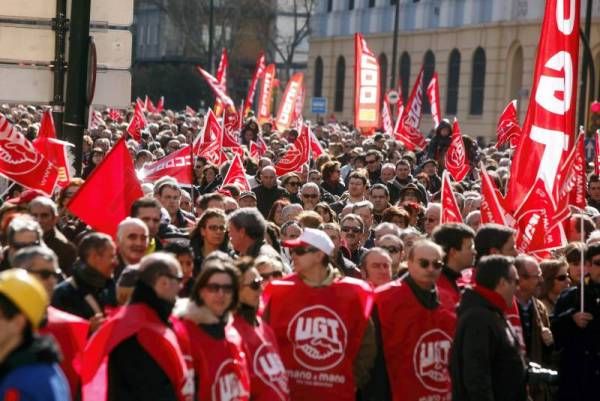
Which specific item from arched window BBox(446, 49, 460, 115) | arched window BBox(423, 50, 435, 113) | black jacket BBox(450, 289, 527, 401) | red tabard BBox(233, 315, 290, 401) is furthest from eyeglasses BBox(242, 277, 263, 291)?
arched window BBox(423, 50, 435, 113)

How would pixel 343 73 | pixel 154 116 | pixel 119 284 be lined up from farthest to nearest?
pixel 343 73 < pixel 154 116 < pixel 119 284

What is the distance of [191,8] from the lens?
247ft

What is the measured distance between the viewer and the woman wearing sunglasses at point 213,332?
7.65 meters

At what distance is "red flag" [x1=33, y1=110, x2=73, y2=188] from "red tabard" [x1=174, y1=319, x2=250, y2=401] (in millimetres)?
4938

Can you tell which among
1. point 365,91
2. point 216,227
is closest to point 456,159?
point 365,91

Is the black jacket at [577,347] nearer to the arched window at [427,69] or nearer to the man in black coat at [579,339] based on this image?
the man in black coat at [579,339]

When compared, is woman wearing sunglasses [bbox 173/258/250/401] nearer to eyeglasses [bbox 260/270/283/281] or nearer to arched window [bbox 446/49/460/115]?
eyeglasses [bbox 260/270/283/281]

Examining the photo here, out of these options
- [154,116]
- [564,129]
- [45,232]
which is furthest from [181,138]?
[45,232]

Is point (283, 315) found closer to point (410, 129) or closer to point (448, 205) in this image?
point (448, 205)

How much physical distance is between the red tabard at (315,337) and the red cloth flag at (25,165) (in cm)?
471

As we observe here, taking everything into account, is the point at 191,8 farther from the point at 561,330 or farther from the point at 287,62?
the point at 561,330

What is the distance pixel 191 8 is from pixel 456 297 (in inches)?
2629

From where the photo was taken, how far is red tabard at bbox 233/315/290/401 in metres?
8.07

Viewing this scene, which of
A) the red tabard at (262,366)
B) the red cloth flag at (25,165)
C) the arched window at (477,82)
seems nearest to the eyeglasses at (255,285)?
the red tabard at (262,366)
